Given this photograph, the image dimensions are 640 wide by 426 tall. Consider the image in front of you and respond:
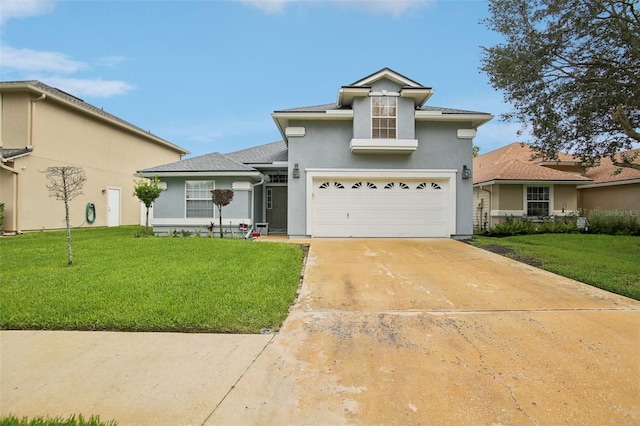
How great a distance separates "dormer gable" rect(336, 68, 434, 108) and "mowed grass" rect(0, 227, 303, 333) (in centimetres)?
631

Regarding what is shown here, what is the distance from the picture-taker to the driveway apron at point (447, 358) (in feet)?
8.12

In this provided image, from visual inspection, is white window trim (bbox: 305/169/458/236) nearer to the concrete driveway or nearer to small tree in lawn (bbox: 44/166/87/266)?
small tree in lawn (bbox: 44/166/87/266)

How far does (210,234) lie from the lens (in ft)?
41.5

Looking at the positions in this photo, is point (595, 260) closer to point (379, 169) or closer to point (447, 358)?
point (379, 169)

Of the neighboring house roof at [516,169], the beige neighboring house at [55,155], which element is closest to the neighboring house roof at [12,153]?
the beige neighboring house at [55,155]

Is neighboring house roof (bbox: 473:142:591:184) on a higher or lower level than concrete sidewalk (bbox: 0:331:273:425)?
higher

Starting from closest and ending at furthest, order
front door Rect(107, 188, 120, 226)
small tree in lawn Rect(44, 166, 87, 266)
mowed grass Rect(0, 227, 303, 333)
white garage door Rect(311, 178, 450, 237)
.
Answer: mowed grass Rect(0, 227, 303, 333), small tree in lawn Rect(44, 166, 87, 266), white garage door Rect(311, 178, 450, 237), front door Rect(107, 188, 120, 226)

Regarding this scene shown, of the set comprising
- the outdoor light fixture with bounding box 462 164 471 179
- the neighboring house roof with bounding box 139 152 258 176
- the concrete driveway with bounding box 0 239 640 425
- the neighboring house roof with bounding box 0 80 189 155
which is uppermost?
the neighboring house roof with bounding box 0 80 189 155

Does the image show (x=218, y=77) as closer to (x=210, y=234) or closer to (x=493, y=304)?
(x=210, y=234)

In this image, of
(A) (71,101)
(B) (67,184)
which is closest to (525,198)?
(B) (67,184)

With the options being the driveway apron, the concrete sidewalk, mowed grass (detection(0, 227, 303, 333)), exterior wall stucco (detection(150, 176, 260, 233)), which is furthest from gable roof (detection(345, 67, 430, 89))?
the concrete sidewalk

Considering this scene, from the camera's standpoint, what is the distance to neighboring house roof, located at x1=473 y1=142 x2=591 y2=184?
617 inches

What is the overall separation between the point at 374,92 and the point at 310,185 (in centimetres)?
415

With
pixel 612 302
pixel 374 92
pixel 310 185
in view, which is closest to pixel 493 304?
pixel 612 302
